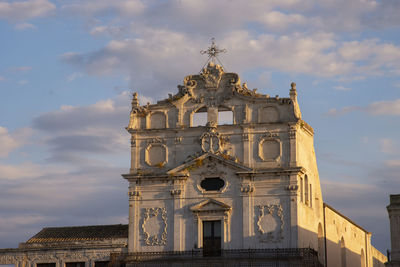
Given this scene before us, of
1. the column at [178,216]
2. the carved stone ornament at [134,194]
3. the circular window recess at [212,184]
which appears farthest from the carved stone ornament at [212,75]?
the carved stone ornament at [134,194]

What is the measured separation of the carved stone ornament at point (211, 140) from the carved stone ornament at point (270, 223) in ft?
15.0

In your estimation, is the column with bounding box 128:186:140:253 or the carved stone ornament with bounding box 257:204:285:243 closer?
the carved stone ornament with bounding box 257:204:285:243

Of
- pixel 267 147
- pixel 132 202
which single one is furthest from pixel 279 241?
pixel 132 202

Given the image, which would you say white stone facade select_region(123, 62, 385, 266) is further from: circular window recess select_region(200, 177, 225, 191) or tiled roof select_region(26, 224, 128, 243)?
tiled roof select_region(26, 224, 128, 243)

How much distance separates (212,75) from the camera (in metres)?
50.9

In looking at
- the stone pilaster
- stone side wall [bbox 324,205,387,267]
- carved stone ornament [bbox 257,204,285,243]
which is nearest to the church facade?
carved stone ornament [bbox 257,204,285,243]

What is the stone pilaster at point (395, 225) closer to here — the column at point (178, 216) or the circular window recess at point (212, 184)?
the circular window recess at point (212, 184)

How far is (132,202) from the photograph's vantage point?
1984 inches

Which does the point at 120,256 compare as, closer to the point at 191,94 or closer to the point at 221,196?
the point at 221,196

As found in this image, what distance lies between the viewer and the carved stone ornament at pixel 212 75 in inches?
1999

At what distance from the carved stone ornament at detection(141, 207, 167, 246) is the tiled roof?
3.30 metres

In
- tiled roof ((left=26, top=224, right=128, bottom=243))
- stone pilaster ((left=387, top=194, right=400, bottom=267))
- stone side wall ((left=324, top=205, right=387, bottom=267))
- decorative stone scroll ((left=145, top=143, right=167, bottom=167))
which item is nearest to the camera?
stone pilaster ((left=387, top=194, right=400, bottom=267))

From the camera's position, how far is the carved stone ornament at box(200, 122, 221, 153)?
49656 millimetres

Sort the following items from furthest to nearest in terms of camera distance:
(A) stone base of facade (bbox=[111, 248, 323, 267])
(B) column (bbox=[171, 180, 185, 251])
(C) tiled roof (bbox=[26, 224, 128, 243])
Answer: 1. (C) tiled roof (bbox=[26, 224, 128, 243])
2. (B) column (bbox=[171, 180, 185, 251])
3. (A) stone base of facade (bbox=[111, 248, 323, 267])
